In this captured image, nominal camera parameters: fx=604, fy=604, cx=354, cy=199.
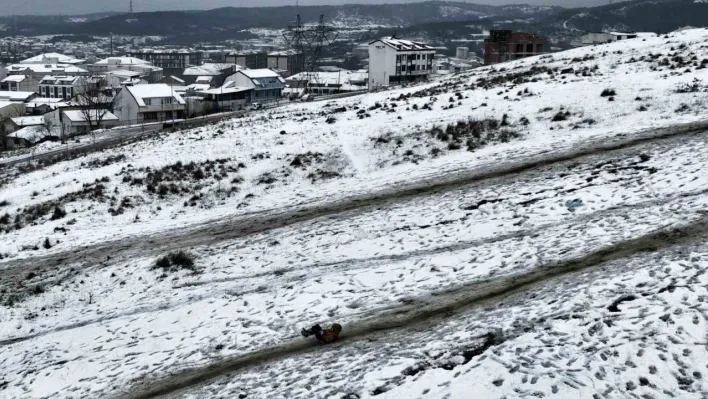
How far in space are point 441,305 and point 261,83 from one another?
91.8 meters

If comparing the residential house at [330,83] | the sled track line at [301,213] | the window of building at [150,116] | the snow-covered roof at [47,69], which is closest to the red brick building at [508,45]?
the residential house at [330,83]

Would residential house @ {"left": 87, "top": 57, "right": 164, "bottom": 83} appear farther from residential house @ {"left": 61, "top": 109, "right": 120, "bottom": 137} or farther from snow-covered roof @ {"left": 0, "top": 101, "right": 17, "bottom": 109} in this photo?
residential house @ {"left": 61, "top": 109, "right": 120, "bottom": 137}

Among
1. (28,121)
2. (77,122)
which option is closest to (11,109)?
(28,121)

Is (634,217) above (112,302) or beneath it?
above

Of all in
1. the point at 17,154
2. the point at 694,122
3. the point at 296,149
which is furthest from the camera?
the point at 17,154

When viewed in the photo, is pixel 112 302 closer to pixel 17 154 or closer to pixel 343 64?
pixel 17 154

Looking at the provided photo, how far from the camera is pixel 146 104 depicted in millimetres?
81812

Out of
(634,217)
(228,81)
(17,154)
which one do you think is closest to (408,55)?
(228,81)

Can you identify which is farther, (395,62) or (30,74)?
(30,74)

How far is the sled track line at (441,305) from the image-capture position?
32.8ft

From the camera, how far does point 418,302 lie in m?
11.1

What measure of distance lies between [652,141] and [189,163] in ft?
57.7

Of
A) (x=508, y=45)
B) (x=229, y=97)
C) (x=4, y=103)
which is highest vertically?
(x=508, y=45)

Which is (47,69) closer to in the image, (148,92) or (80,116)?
(148,92)
